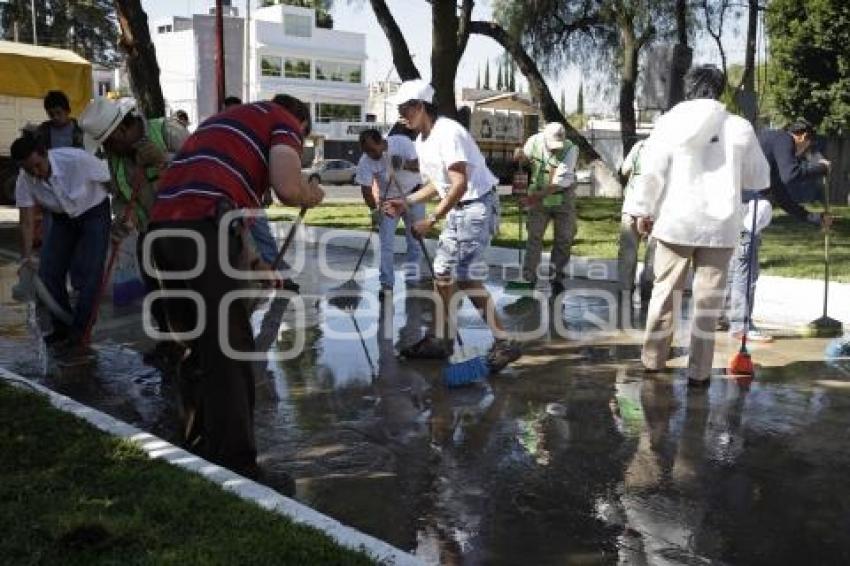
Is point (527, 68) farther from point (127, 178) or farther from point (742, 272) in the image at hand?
point (127, 178)

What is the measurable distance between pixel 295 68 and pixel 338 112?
429 centimetres

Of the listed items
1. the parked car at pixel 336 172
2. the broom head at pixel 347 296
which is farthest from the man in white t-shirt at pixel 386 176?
the parked car at pixel 336 172

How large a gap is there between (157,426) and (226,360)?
1.21 meters

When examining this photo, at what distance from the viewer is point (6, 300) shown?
361 inches

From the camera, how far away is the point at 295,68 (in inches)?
2554

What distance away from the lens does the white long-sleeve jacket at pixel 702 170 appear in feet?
18.6

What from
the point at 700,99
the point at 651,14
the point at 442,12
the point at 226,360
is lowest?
the point at 226,360

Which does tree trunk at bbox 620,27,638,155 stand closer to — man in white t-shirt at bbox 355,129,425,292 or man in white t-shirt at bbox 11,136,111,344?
man in white t-shirt at bbox 355,129,425,292

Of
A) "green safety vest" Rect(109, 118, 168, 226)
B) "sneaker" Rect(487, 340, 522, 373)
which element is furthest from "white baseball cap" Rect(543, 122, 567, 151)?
"green safety vest" Rect(109, 118, 168, 226)

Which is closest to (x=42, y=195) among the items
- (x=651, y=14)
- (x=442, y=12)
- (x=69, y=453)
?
(x=69, y=453)

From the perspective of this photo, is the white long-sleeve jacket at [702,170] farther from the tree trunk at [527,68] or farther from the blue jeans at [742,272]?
the tree trunk at [527,68]

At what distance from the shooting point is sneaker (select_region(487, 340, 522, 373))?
6082 mm

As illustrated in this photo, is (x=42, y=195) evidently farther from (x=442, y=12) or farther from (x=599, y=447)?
(x=442, y=12)

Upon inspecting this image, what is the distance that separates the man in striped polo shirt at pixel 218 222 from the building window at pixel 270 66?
61357mm
